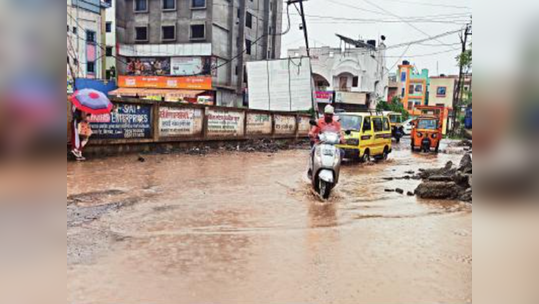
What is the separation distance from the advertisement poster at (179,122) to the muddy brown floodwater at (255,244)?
15.9 feet

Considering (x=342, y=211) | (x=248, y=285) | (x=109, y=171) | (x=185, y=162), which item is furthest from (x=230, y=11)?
(x=248, y=285)

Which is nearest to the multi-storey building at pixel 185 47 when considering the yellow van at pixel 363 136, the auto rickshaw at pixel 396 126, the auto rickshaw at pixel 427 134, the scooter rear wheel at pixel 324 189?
the auto rickshaw at pixel 396 126

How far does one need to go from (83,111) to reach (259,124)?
33.3 ft

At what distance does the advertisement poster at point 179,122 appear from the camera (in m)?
14.0

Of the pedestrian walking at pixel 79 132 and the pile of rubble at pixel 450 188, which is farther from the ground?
the pedestrian walking at pixel 79 132

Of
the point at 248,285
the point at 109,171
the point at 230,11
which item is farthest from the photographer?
the point at 230,11

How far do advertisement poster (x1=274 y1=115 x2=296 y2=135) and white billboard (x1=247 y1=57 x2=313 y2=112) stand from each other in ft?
19.9

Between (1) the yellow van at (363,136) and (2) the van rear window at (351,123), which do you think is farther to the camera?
(2) the van rear window at (351,123)

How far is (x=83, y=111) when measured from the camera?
35.0 ft

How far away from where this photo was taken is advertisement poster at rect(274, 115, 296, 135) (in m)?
21.8

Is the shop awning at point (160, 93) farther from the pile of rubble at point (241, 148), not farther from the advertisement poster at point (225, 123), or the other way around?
the advertisement poster at point (225, 123)
